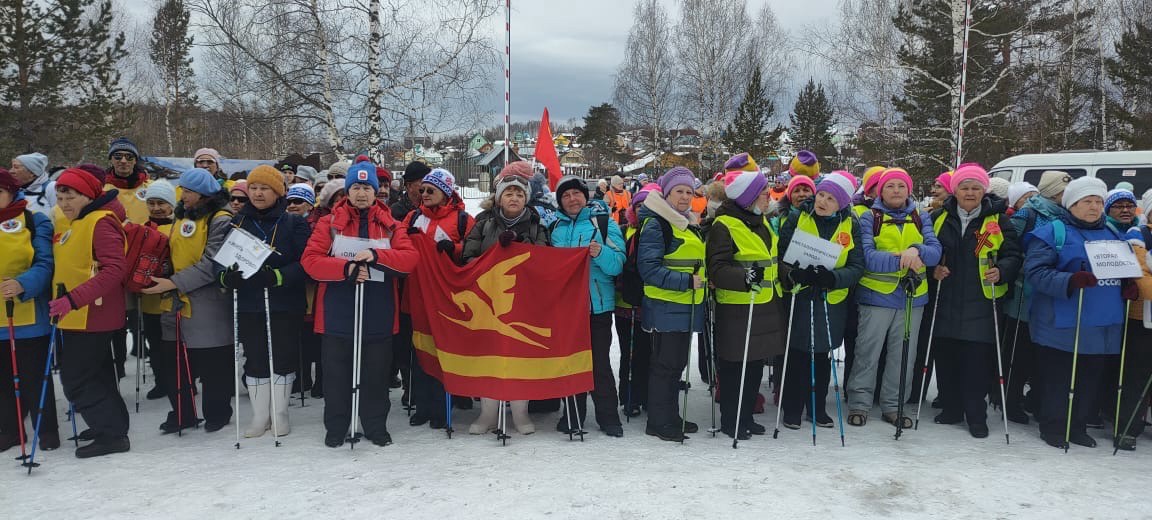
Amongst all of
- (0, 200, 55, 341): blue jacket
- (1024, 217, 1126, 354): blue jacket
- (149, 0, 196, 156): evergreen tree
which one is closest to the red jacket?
(0, 200, 55, 341): blue jacket

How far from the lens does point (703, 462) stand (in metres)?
4.56

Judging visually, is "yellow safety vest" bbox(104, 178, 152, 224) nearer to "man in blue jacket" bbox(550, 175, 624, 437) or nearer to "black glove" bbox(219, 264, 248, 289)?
"black glove" bbox(219, 264, 248, 289)

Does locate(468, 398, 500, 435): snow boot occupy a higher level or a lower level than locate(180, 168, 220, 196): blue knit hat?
lower

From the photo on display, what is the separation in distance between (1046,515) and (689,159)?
38.0 metres

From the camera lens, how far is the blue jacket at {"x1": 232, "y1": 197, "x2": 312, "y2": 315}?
493cm

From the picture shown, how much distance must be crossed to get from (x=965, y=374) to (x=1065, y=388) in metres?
0.65

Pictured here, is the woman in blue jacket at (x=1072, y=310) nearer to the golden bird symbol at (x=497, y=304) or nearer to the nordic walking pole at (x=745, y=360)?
the nordic walking pole at (x=745, y=360)

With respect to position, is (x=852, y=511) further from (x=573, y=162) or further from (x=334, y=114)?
(x=573, y=162)

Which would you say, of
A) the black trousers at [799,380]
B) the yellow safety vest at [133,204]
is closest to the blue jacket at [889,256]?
the black trousers at [799,380]

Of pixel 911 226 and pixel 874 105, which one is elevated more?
pixel 874 105

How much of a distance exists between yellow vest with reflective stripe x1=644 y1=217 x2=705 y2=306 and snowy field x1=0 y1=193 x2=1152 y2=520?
1104mm

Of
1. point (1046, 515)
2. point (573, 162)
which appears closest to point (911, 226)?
point (1046, 515)

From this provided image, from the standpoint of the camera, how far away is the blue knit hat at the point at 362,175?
4762mm

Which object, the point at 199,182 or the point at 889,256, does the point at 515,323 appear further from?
the point at 889,256
